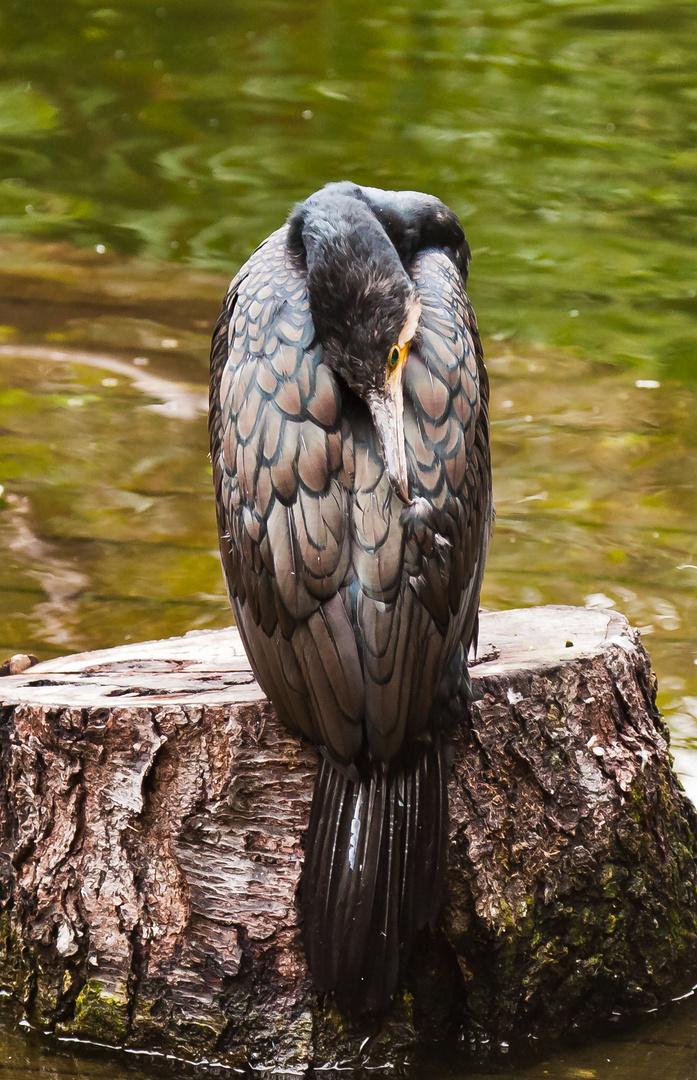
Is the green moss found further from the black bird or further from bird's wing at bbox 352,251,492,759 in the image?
bird's wing at bbox 352,251,492,759

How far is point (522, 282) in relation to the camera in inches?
340

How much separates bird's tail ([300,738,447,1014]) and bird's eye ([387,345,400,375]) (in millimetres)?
763

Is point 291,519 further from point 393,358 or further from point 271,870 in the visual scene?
point 271,870

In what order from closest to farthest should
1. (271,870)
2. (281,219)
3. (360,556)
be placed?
(360,556)
(271,870)
(281,219)

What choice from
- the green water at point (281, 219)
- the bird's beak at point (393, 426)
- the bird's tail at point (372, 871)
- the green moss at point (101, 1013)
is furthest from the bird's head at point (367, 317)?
the green water at point (281, 219)

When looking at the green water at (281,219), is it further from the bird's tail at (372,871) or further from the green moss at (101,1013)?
the bird's tail at (372,871)

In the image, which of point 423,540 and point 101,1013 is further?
point 101,1013

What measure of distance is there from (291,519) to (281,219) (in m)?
7.08

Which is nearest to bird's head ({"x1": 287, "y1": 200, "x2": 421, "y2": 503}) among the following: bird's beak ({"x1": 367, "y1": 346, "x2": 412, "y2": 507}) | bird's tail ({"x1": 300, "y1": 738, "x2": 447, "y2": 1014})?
bird's beak ({"x1": 367, "y1": 346, "x2": 412, "y2": 507})

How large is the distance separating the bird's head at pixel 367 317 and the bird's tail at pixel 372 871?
600 mm

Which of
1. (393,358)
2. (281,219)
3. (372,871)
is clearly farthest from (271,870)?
(281,219)

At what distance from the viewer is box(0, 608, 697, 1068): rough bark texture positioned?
276cm

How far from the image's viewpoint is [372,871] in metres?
2.62

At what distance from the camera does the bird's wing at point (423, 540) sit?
2.53 metres
